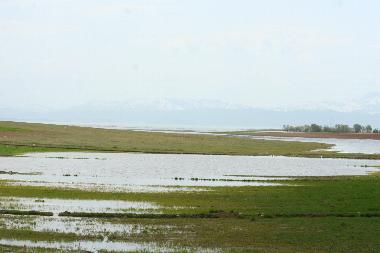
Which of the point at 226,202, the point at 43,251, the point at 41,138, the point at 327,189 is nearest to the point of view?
the point at 43,251

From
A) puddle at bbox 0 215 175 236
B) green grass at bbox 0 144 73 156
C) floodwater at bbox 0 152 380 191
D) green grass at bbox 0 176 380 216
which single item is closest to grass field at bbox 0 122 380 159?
green grass at bbox 0 144 73 156

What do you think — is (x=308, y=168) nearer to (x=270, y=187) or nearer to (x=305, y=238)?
(x=270, y=187)

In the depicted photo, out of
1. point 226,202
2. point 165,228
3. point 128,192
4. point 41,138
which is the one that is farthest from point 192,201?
point 41,138

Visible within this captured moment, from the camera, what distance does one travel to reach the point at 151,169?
65312mm

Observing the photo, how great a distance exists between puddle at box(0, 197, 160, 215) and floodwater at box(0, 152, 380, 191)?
808 cm

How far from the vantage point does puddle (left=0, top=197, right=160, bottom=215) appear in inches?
1371

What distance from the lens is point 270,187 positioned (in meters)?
49.4

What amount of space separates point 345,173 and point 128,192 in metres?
30.3

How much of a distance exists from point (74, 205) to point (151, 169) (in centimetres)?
2883

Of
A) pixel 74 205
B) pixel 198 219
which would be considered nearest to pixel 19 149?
pixel 74 205

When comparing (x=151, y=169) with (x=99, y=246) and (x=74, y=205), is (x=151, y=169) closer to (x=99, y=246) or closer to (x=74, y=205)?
(x=74, y=205)

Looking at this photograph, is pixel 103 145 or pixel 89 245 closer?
pixel 89 245

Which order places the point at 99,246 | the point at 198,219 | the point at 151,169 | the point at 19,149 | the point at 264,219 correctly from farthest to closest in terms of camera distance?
the point at 19,149, the point at 151,169, the point at 264,219, the point at 198,219, the point at 99,246

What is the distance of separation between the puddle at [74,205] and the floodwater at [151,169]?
8.08m
